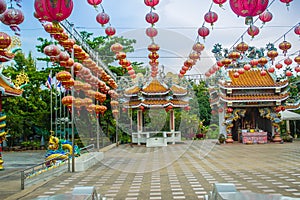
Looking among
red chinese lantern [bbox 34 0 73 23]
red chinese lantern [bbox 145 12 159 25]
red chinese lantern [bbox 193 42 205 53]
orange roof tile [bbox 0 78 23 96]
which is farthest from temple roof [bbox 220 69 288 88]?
red chinese lantern [bbox 34 0 73 23]

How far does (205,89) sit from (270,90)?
24.0 ft

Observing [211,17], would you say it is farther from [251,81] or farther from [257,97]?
[251,81]

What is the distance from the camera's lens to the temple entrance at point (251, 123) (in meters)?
21.1

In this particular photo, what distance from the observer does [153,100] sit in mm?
21406

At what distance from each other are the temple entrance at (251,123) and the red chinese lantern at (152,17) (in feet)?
50.9

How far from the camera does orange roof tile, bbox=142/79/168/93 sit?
834 inches

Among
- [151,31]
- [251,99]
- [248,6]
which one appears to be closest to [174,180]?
[151,31]

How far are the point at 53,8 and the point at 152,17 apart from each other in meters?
2.40

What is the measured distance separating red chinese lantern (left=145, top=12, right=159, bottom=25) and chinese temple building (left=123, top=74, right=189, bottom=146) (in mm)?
14213

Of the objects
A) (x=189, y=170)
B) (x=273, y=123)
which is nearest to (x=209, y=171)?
(x=189, y=170)

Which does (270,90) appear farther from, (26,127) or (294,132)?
(26,127)

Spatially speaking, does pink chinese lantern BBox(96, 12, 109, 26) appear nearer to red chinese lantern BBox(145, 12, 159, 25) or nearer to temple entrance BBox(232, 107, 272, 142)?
red chinese lantern BBox(145, 12, 159, 25)

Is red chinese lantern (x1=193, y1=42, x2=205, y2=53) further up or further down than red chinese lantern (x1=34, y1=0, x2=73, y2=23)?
further up

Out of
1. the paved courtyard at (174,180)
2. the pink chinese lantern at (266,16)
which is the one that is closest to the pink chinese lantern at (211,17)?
the pink chinese lantern at (266,16)
